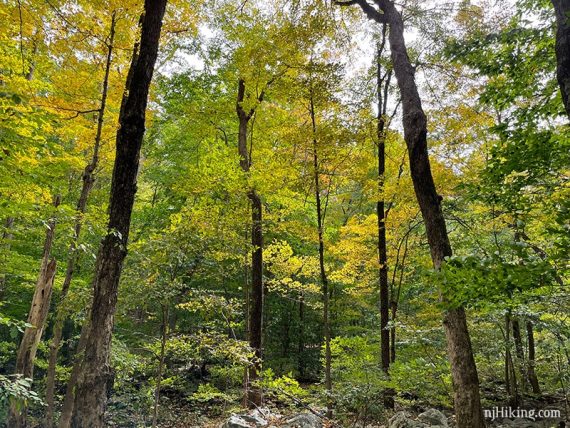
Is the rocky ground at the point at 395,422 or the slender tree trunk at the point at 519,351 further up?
the slender tree trunk at the point at 519,351

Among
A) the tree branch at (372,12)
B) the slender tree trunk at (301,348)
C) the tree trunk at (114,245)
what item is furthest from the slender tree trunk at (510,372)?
the slender tree trunk at (301,348)

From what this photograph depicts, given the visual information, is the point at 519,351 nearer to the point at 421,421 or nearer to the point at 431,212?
the point at 421,421

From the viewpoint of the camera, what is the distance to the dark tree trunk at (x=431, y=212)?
4418mm

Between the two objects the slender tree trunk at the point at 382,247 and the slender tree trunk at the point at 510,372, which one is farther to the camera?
the slender tree trunk at the point at 382,247

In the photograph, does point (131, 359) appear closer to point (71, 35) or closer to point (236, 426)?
point (236, 426)

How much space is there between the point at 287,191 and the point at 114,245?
213 inches

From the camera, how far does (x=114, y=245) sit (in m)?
3.94

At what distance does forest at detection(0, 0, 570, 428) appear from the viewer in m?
4.17

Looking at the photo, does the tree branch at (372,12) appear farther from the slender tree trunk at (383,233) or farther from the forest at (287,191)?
the slender tree trunk at (383,233)

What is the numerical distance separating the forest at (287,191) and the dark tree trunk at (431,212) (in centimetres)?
3

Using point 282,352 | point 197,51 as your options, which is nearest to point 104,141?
point 197,51

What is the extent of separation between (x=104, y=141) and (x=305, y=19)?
5.00m

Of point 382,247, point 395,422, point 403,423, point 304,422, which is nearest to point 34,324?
point 304,422

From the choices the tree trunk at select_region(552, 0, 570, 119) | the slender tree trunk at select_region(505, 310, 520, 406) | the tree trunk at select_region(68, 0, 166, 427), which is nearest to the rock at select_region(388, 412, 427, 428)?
the slender tree trunk at select_region(505, 310, 520, 406)
